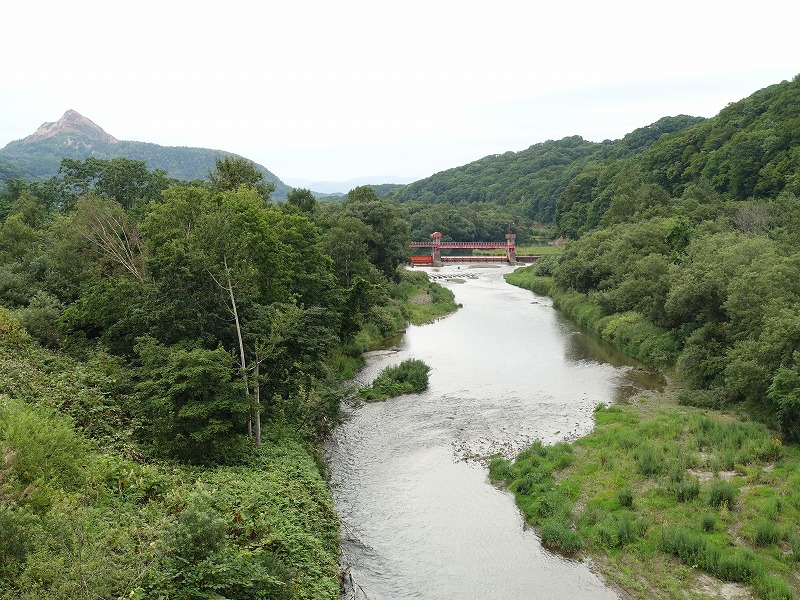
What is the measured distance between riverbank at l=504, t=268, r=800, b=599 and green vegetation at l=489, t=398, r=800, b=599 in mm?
38

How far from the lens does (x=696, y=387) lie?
33312mm

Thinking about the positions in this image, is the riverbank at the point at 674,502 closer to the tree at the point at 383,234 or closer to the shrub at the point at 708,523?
the shrub at the point at 708,523

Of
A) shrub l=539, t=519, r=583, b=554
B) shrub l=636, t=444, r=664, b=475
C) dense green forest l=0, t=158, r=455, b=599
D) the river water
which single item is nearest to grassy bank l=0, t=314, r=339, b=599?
dense green forest l=0, t=158, r=455, b=599

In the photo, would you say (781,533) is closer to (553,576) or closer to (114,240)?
(553,576)

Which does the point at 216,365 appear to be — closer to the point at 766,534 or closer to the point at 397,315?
the point at 766,534

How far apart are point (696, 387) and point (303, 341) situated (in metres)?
23.9

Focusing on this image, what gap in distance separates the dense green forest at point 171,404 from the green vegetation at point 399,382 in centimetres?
334

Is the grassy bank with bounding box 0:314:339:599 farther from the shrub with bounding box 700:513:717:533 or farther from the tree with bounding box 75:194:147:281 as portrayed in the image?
the shrub with bounding box 700:513:717:533

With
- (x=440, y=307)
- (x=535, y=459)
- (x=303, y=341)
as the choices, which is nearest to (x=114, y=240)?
(x=303, y=341)

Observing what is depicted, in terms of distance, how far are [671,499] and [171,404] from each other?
18379 millimetres

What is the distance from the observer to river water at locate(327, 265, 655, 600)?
58.6 feet

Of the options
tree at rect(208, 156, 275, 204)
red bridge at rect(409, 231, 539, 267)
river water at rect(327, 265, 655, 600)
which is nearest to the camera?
river water at rect(327, 265, 655, 600)

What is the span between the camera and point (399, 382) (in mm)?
Answer: 36344

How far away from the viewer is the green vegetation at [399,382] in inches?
1372
